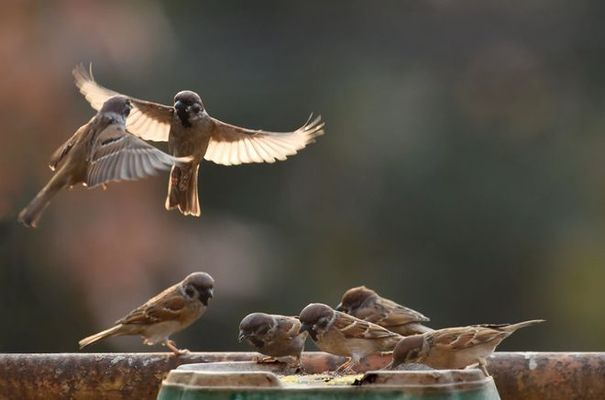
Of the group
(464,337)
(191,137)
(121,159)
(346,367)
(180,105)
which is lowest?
(346,367)

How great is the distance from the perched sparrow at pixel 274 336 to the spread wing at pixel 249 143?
1.26 meters

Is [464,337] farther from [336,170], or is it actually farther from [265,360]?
[336,170]

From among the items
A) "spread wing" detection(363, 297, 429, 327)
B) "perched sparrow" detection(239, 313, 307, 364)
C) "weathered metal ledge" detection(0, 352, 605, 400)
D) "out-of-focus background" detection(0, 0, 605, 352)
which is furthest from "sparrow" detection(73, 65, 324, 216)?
"out-of-focus background" detection(0, 0, 605, 352)

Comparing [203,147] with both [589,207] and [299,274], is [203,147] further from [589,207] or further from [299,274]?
[589,207]

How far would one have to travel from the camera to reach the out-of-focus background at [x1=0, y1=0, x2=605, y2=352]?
36.1ft

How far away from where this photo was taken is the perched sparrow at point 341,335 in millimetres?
5922

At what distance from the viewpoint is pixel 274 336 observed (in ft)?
19.7

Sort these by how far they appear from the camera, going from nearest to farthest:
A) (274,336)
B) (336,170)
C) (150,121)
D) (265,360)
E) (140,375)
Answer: (265,360), (140,375), (274,336), (150,121), (336,170)

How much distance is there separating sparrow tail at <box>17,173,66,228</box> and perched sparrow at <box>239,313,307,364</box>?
0.89 meters

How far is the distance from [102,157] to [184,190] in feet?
2.58

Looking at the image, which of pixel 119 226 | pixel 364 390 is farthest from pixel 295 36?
pixel 364 390

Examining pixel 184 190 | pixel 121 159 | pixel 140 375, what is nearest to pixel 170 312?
pixel 184 190

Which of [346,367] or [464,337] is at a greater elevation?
[464,337]

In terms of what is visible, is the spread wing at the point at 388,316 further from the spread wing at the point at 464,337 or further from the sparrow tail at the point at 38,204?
the sparrow tail at the point at 38,204
